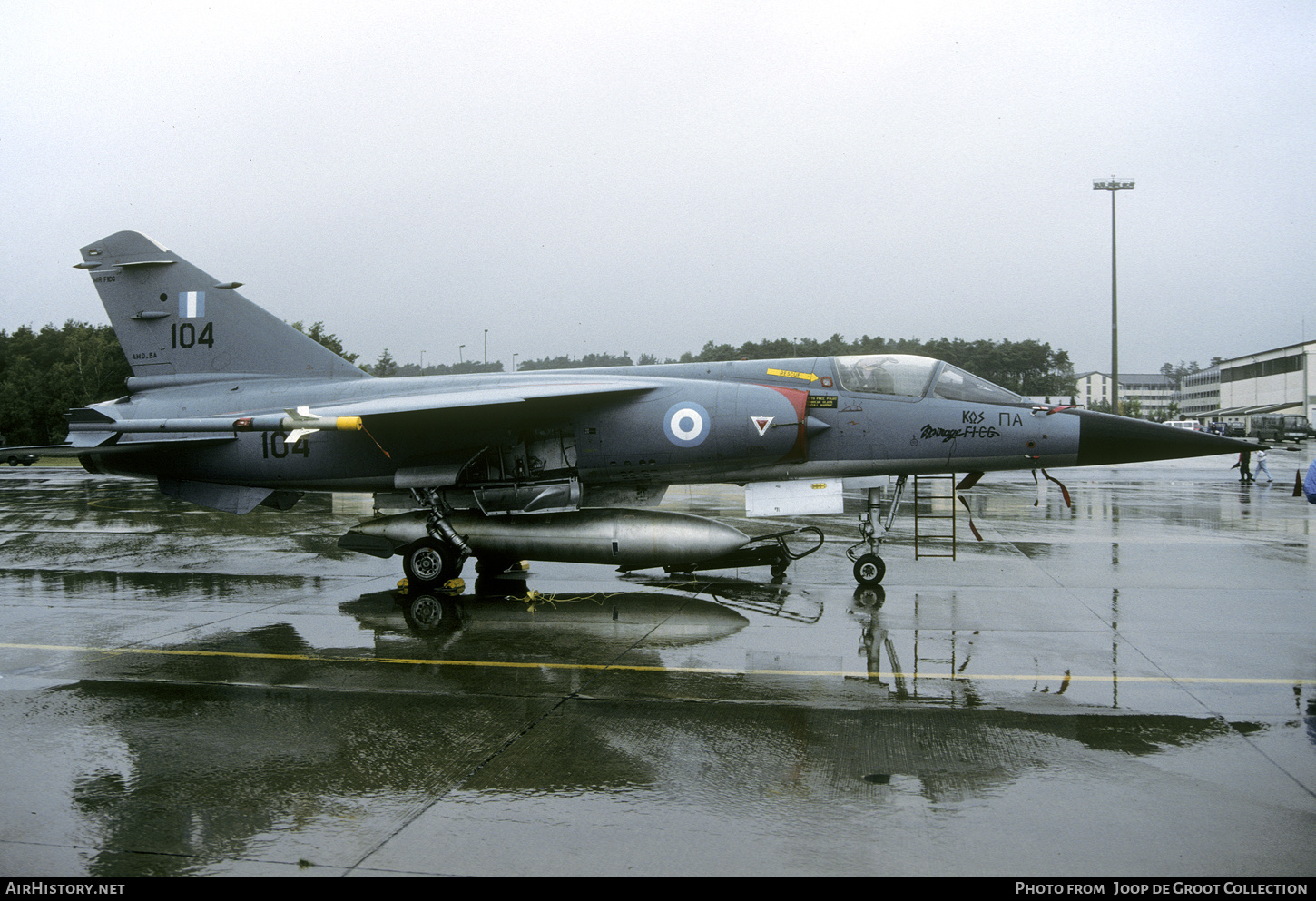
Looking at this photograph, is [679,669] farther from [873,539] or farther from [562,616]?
[873,539]

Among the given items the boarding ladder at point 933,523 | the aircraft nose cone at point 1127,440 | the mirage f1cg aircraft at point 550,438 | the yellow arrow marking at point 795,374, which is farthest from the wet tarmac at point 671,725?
the yellow arrow marking at point 795,374

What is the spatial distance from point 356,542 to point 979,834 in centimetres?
884

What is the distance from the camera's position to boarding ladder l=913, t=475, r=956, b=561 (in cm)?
1212

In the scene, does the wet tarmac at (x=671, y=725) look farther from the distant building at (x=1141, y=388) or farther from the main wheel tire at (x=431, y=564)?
the distant building at (x=1141, y=388)

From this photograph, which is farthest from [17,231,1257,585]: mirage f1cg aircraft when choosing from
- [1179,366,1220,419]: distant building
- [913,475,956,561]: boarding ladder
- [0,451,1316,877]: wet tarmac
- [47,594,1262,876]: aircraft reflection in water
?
[1179,366,1220,419]: distant building

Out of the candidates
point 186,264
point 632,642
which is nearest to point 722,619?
point 632,642

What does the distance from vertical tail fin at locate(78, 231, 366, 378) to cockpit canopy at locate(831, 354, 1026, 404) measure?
7.25 metres

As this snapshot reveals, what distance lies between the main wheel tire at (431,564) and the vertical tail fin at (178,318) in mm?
3418

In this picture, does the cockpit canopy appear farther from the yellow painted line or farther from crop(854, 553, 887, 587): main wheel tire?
the yellow painted line

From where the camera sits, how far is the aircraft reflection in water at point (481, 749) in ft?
13.9

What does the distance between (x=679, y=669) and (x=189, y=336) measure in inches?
356

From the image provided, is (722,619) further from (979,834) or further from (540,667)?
(979,834)

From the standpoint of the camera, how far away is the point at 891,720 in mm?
5531

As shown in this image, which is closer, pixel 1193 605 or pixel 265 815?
pixel 265 815
